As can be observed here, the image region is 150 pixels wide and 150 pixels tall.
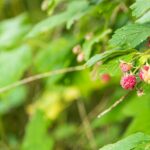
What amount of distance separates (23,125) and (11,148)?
1.47ft

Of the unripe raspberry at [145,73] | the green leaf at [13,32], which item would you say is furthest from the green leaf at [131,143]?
the green leaf at [13,32]

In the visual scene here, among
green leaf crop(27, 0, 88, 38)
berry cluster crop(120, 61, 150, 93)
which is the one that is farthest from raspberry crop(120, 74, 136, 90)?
green leaf crop(27, 0, 88, 38)

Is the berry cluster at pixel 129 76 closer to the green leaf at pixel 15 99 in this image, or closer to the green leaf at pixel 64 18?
the green leaf at pixel 64 18

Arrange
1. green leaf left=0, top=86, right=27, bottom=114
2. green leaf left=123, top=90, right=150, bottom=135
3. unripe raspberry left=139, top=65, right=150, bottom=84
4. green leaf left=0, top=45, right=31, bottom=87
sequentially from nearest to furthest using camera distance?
1. unripe raspberry left=139, top=65, right=150, bottom=84
2. green leaf left=123, top=90, right=150, bottom=135
3. green leaf left=0, top=45, right=31, bottom=87
4. green leaf left=0, top=86, right=27, bottom=114

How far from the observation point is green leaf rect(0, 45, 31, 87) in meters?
1.80

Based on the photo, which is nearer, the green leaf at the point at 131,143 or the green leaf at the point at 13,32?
the green leaf at the point at 131,143

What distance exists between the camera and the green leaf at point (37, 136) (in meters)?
2.08

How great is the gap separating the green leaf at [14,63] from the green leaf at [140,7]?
0.93 metres

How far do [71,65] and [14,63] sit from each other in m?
0.45

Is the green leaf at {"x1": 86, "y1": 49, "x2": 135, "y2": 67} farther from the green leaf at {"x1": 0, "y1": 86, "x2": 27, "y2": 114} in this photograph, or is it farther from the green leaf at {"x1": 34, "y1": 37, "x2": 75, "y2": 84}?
the green leaf at {"x1": 0, "y1": 86, "x2": 27, "y2": 114}

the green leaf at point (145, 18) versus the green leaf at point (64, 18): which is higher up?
the green leaf at point (64, 18)

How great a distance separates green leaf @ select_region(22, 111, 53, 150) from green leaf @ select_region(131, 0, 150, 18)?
124 cm

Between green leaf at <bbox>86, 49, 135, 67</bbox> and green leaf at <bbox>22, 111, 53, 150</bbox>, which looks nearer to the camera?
green leaf at <bbox>86, 49, 135, 67</bbox>

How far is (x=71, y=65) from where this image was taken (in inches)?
59.9
